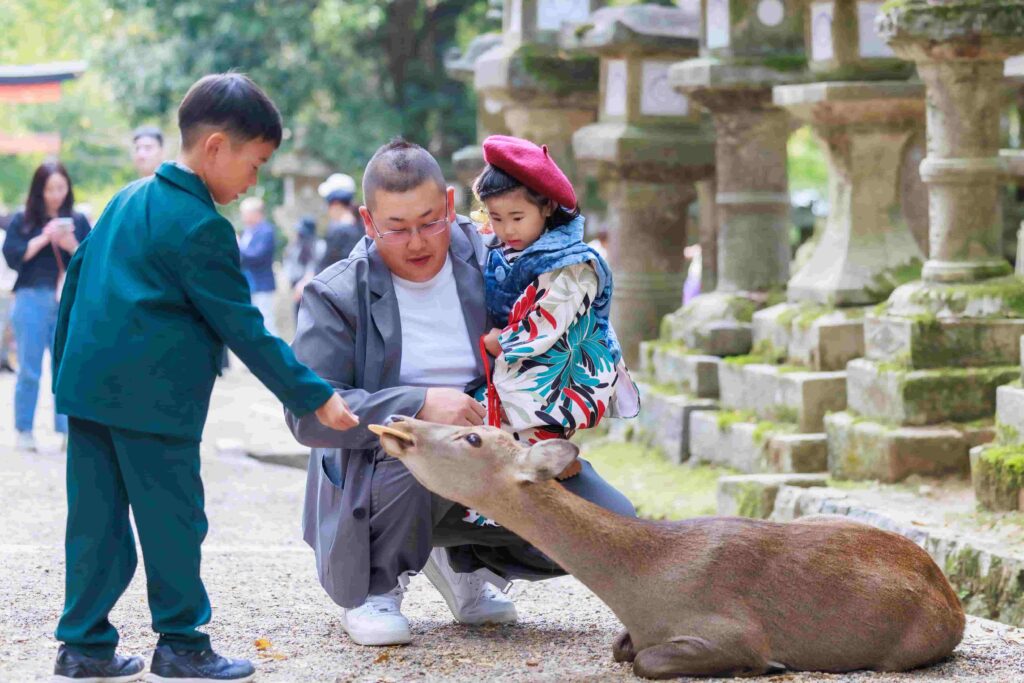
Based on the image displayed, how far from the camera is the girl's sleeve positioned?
4.66 m

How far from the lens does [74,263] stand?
4340mm

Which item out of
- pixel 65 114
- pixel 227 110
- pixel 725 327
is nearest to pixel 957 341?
pixel 725 327

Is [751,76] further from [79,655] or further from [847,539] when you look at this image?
[79,655]

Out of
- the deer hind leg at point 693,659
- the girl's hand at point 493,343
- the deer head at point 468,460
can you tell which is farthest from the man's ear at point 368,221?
the deer hind leg at point 693,659

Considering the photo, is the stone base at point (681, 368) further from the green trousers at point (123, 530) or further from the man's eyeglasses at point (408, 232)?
the green trousers at point (123, 530)

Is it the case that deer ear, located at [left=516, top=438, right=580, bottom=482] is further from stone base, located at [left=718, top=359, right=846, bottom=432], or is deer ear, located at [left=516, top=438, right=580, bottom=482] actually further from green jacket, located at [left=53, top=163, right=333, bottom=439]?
stone base, located at [left=718, top=359, right=846, bottom=432]

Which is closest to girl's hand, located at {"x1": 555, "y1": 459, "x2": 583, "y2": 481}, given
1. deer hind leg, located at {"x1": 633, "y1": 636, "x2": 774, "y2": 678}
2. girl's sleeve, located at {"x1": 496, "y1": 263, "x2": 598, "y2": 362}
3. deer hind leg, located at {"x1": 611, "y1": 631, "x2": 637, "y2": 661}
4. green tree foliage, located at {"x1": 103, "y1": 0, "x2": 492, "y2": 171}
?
girl's sleeve, located at {"x1": 496, "y1": 263, "x2": 598, "y2": 362}

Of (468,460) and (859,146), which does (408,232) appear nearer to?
(468,460)

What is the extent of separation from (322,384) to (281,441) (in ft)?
23.4

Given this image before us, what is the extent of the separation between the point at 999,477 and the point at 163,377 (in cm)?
368

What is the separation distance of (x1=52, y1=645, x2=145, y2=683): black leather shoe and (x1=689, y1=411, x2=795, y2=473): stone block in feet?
14.7

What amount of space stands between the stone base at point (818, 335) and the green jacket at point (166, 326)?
4608 millimetres

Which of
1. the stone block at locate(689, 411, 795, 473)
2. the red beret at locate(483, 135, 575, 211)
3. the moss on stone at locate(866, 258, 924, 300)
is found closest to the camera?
the red beret at locate(483, 135, 575, 211)

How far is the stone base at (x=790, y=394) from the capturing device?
26.8 feet
